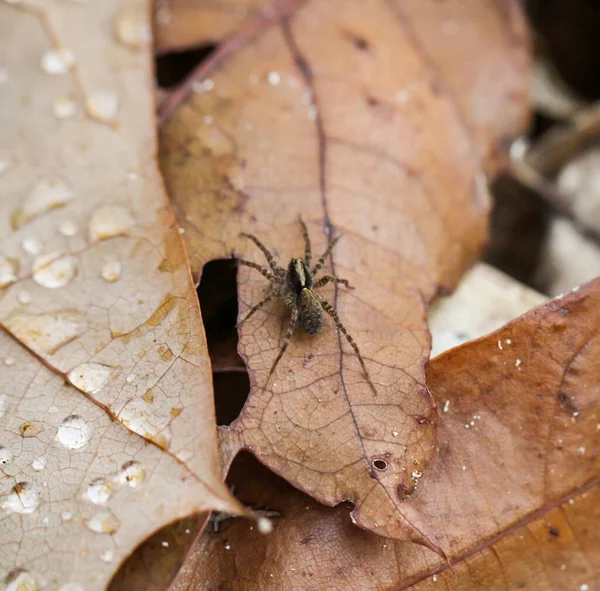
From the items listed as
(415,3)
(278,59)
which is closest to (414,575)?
(278,59)

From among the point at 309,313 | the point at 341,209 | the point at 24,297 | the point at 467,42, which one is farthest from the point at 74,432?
the point at 467,42

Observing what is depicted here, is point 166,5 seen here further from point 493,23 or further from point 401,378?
point 401,378

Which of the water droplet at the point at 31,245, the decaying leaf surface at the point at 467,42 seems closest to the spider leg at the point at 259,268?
the water droplet at the point at 31,245

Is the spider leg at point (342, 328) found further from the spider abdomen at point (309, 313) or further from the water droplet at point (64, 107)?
the water droplet at point (64, 107)

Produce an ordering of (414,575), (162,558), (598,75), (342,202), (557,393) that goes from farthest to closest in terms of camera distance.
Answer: (598,75) < (342,202) < (557,393) < (414,575) < (162,558)

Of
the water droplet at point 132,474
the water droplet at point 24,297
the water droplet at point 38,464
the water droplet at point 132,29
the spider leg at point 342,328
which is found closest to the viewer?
the water droplet at point 132,474

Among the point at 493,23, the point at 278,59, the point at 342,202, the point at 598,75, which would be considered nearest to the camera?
the point at 342,202

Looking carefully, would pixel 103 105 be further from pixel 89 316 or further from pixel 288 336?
pixel 288 336
